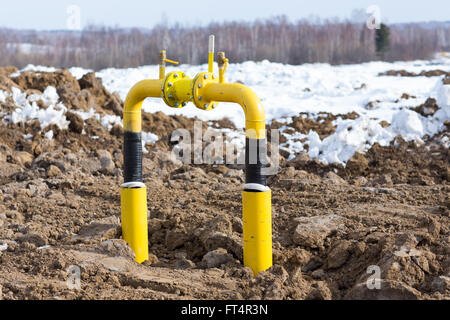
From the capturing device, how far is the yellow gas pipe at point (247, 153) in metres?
3.65

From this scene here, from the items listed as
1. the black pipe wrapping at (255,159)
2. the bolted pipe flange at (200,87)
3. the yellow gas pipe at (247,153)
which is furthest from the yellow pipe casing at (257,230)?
the bolted pipe flange at (200,87)

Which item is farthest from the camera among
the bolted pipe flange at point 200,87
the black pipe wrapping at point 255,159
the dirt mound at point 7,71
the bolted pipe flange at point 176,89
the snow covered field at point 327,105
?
the dirt mound at point 7,71

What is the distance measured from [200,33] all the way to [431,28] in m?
20.7

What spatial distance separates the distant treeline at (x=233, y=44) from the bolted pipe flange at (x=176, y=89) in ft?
86.5

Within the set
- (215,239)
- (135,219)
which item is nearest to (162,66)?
(135,219)

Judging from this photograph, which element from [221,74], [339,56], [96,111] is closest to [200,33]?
[339,56]

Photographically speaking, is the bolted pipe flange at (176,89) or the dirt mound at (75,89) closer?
the bolted pipe flange at (176,89)

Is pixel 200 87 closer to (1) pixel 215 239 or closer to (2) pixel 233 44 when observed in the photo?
(1) pixel 215 239

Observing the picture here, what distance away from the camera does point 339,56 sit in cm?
3136

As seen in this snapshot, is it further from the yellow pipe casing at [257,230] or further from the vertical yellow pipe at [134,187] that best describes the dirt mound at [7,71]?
the yellow pipe casing at [257,230]

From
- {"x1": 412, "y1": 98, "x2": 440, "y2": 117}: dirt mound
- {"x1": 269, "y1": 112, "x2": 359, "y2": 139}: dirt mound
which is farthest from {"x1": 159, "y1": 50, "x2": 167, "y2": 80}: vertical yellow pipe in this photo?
{"x1": 412, "y1": 98, "x2": 440, "y2": 117}: dirt mound

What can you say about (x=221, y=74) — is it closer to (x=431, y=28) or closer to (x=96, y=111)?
(x=96, y=111)

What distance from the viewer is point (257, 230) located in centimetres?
371
